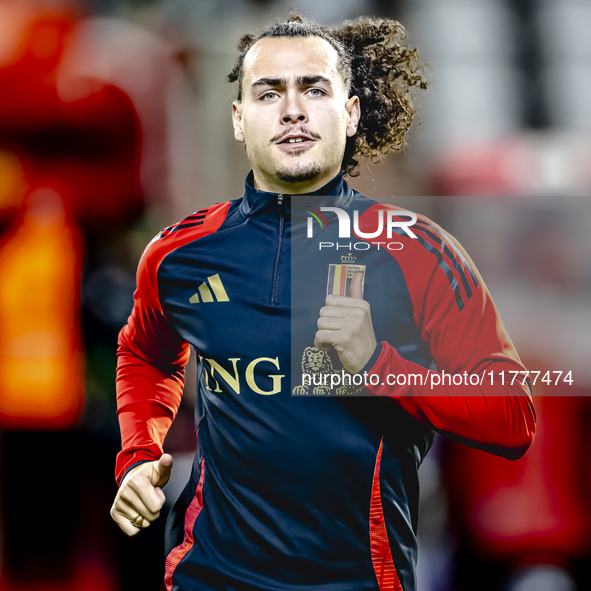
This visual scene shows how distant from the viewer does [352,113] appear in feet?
4.08

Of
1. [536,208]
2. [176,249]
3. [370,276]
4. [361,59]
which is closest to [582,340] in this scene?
[536,208]

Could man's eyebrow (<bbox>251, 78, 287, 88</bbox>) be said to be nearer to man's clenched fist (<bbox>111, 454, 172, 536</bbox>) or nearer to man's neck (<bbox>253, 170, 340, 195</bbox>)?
man's neck (<bbox>253, 170, 340, 195</bbox>)

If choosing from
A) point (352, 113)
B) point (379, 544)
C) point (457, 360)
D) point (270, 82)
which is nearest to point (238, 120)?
point (270, 82)

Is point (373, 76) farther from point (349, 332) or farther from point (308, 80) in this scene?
point (349, 332)

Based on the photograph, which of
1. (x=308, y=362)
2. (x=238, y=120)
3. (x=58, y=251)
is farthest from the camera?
(x=58, y=251)

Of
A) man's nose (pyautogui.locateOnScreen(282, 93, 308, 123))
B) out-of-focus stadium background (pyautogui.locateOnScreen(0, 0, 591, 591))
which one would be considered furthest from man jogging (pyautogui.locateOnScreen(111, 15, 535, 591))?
out-of-focus stadium background (pyautogui.locateOnScreen(0, 0, 591, 591))

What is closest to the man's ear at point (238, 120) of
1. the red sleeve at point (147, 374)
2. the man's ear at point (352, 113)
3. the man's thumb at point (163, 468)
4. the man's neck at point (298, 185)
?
the man's neck at point (298, 185)

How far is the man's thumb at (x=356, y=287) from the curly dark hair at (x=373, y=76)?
1.06 ft

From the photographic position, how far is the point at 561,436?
177 centimetres

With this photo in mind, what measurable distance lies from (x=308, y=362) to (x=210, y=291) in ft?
0.91

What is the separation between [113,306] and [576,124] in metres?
1.45

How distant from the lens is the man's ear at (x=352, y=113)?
4.04 feet

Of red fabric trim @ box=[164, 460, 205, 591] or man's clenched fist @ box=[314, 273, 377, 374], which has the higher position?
man's clenched fist @ box=[314, 273, 377, 374]

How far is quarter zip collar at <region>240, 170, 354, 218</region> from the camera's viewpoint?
1.21 m
